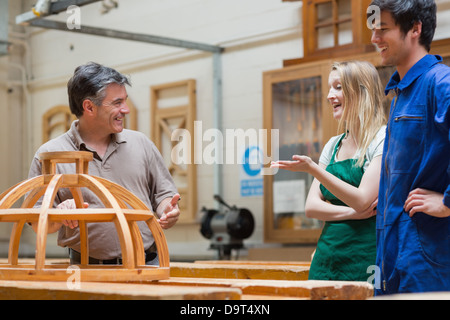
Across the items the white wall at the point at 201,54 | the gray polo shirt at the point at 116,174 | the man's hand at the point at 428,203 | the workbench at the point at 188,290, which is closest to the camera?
the workbench at the point at 188,290

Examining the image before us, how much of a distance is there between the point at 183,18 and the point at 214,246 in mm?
2303

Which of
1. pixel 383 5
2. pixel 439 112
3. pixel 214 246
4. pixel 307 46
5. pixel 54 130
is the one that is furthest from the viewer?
pixel 54 130

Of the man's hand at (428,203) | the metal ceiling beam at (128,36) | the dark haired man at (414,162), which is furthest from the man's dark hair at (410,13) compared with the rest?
the metal ceiling beam at (128,36)

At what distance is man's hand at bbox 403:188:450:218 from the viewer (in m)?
1.58

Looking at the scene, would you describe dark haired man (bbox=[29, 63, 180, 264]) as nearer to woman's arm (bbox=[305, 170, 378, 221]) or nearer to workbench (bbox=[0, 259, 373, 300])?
woman's arm (bbox=[305, 170, 378, 221])

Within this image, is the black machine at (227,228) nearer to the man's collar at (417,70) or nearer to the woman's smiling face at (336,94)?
the woman's smiling face at (336,94)

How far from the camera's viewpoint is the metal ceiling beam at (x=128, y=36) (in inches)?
219

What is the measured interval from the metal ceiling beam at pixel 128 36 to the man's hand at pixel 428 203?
4.43 metres

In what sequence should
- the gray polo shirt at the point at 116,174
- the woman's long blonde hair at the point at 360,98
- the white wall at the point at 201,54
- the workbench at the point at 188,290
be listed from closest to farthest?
the workbench at the point at 188,290
the woman's long blonde hair at the point at 360,98
the gray polo shirt at the point at 116,174
the white wall at the point at 201,54

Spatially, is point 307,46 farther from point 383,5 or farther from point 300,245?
point 383,5

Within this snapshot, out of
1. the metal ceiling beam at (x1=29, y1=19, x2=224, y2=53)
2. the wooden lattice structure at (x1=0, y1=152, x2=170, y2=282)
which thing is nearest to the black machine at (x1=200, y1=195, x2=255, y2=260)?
the metal ceiling beam at (x1=29, y1=19, x2=224, y2=53)

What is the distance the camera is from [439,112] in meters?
1.60

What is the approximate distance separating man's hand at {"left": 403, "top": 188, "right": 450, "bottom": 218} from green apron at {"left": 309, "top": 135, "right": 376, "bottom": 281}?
0.50 metres
